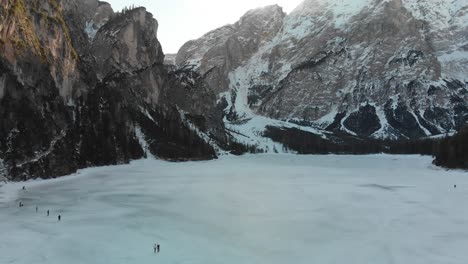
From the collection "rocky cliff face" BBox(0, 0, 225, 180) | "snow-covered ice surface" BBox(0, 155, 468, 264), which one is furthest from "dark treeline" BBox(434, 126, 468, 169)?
"rocky cliff face" BBox(0, 0, 225, 180)

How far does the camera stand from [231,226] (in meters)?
52.6

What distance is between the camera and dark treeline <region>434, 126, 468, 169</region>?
14938 centimetres

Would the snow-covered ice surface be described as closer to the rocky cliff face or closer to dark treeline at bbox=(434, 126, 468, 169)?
the rocky cliff face

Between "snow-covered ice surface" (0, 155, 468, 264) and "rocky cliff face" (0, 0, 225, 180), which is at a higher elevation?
"rocky cliff face" (0, 0, 225, 180)

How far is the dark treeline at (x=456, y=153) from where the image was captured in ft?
490

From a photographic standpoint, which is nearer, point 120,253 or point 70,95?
point 120,253

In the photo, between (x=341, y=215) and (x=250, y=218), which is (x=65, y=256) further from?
(x=341, y=215)

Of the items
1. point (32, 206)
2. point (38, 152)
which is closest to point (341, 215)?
point (32, 206)

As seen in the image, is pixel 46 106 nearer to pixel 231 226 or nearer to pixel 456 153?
pixel 231 226

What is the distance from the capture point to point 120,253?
4041 cm

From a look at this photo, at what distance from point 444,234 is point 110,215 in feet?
126

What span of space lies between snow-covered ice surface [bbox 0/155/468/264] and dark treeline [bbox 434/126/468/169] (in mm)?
70104

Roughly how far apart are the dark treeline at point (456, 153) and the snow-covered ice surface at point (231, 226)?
2760 inches

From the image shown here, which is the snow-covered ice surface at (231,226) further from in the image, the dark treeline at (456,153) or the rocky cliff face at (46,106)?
the dark treeline at (456,153)
